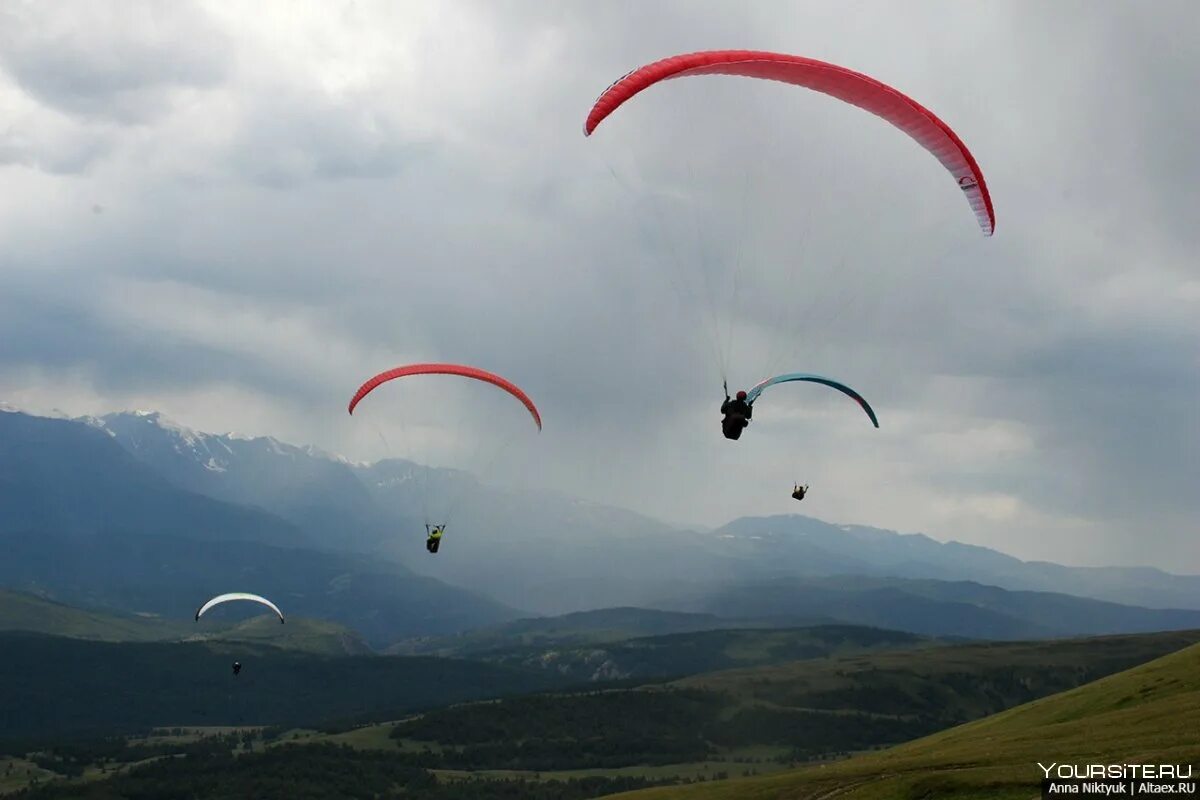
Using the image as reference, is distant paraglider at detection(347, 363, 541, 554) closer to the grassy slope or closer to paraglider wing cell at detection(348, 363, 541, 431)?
paraglider wing cell at detection(348, 363, 541, 431)

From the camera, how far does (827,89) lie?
35.8m

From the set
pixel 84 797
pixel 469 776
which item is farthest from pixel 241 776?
pixel 469 776

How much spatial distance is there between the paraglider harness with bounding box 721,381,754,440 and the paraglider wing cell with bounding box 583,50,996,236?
1191 cm

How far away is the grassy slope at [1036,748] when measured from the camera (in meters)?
40.1

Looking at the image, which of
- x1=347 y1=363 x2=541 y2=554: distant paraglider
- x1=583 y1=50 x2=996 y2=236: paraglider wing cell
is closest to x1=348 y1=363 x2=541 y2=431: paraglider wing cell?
x1=347 y1=363 x2=541 y2=554: distant paraglider

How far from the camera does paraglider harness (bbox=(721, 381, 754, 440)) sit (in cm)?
3853

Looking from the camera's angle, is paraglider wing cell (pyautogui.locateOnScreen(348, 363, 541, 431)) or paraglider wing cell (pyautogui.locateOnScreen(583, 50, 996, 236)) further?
paraglider wing cell (pyautogui.locateOnScreen(348, 363, 541, 431))

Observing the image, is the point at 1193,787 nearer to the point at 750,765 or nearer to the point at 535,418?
the point at 535,418

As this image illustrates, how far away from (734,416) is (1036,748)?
26920 mm

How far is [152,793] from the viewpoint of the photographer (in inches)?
6422

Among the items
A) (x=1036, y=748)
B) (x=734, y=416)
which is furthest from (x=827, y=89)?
(x=1036, y=748)

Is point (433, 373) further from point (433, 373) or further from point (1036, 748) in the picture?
point (1036, 748)

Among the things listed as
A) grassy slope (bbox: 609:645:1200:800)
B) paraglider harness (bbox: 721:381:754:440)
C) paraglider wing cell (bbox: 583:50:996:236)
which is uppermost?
paraglider wing cell (bbox: 583:50:996:236)

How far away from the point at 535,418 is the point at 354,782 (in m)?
134
